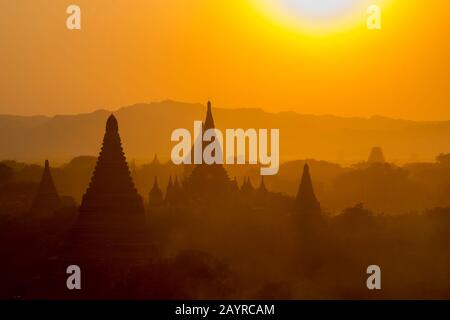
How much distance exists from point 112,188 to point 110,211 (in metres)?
0.88

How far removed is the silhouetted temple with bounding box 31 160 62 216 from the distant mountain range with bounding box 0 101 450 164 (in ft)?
33.0

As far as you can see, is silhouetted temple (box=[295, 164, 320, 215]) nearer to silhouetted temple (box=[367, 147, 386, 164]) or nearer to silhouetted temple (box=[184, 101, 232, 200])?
silhouetted temple (box=[184, 101, 232, 200])

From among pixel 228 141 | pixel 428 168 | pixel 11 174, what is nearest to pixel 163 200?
pixel 228 141

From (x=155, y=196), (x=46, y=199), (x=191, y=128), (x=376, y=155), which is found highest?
(x=191, y=128)

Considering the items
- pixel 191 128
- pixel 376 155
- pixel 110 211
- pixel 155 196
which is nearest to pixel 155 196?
pixel 155 196

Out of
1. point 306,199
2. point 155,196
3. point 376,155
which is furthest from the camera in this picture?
point 376,155

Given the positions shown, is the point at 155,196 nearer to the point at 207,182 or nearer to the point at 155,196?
the point at 155,196

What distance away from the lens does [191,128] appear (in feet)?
172

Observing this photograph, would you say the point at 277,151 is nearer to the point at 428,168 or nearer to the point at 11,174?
the point at 428,168

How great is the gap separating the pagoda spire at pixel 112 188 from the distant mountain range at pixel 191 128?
582 inches

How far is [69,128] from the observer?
187ft

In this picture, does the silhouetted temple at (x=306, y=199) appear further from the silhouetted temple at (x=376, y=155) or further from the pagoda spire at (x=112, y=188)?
the silhouetted temple at (x=376, y=155)

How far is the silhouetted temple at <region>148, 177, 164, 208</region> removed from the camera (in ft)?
146
